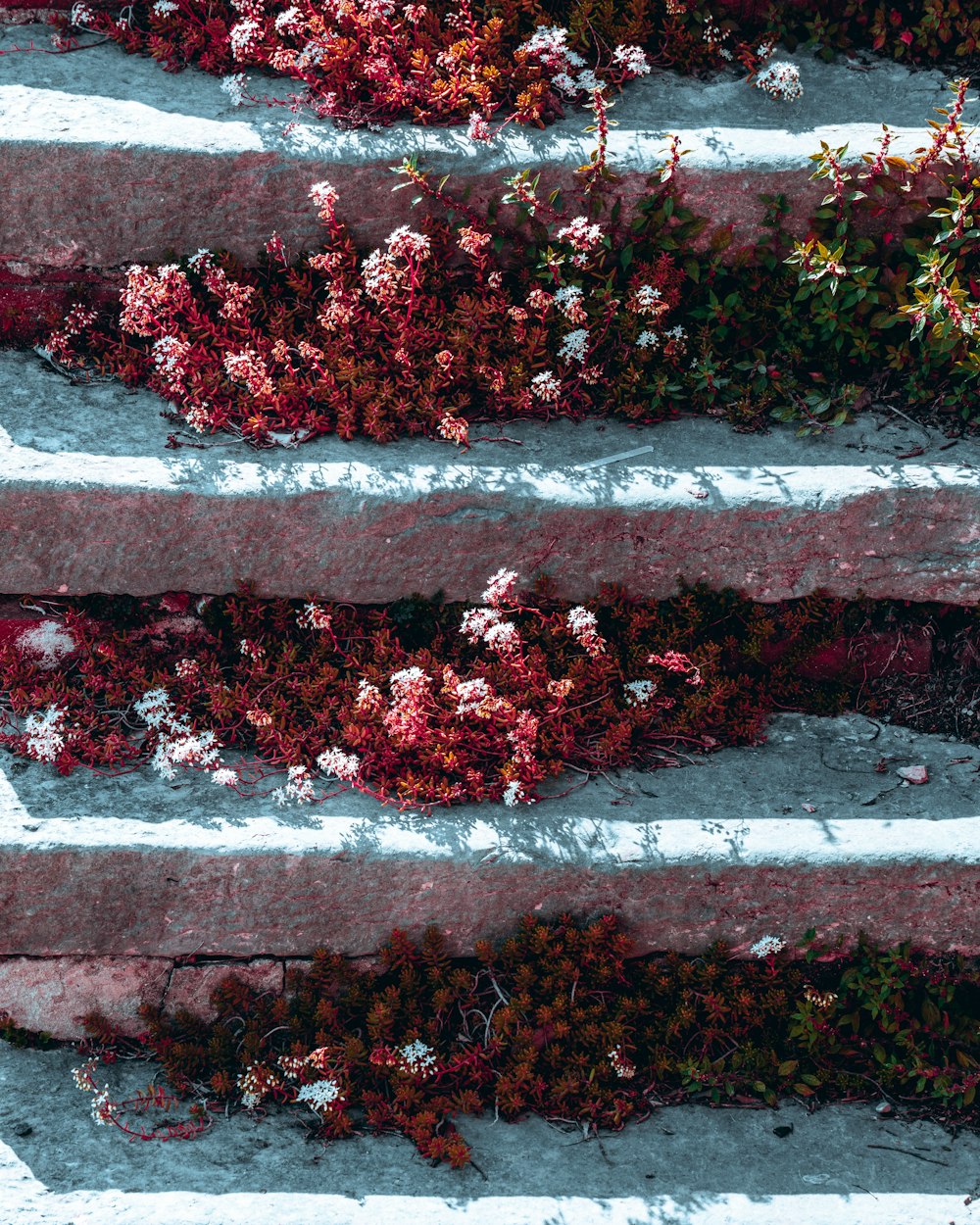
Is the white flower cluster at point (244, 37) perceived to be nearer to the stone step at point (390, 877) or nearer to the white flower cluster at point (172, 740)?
the white flower cluster at point (172, 740)

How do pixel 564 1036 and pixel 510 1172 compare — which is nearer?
pixel 510 1172

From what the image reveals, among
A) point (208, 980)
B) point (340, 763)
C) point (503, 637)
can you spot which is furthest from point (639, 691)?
point (208, 980)

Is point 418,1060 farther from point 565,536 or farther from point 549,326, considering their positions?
point 549,326

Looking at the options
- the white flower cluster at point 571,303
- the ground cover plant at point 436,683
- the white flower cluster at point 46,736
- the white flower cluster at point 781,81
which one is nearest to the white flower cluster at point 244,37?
the white flower cluster at point 571,303

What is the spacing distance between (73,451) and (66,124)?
5.17ft

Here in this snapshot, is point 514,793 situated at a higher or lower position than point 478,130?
lower

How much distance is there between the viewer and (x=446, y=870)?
3664mm

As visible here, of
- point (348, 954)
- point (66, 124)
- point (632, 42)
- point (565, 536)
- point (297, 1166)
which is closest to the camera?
point (297, 1166)

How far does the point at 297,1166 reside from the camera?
132 inches

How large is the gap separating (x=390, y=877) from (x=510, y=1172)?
3.56 feet

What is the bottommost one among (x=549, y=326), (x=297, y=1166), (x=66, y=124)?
(x=297, y=1166)

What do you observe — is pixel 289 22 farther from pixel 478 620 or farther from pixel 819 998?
pixel 819 998

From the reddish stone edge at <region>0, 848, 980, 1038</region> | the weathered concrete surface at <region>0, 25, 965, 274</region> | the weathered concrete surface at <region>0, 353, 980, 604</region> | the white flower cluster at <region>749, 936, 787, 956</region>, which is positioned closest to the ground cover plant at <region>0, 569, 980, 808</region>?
the weathered concrete surface at <region>0, 353, 980, 604</region>

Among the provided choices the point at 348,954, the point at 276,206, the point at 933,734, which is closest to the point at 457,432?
the point at 276,206
